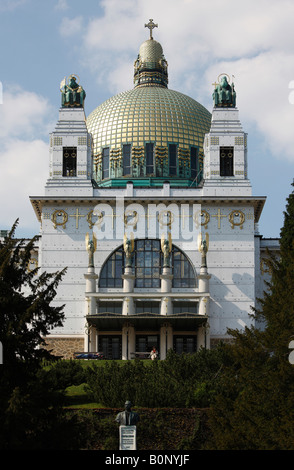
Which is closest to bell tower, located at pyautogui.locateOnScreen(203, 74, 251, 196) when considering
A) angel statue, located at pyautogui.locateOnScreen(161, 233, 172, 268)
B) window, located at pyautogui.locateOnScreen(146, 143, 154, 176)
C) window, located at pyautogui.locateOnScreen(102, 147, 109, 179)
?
angel statue, located at pyautogui.locateOnScreen(161, 233, 172, 268)

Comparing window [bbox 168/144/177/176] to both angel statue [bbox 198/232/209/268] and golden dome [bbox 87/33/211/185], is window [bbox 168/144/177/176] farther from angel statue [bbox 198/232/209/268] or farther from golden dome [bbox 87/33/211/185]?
angel statue [bbox 198/232/209/268]

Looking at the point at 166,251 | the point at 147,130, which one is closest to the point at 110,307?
the point at 166,251

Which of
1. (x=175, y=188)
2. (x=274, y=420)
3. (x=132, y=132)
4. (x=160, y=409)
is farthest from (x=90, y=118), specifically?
(x=274, y=420)

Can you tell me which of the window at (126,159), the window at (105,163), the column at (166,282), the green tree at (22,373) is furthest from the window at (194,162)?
the green tree at (22,373)

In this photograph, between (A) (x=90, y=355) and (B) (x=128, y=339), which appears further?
(B) (x=128, y=339)

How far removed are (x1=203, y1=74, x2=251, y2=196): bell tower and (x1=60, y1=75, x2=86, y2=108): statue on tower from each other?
9.27 meters

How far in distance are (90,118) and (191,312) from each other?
21045 mm

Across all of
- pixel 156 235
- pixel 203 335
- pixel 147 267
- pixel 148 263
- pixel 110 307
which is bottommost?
pixel 203 335

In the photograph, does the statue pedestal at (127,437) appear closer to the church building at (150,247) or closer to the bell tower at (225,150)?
the church building at (150,247)

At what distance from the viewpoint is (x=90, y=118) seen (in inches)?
2751

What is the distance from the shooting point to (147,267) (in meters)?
57.7

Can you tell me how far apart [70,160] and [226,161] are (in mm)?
10758

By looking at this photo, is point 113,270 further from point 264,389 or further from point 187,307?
point 264,389

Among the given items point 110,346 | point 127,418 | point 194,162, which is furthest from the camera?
point 194,162
